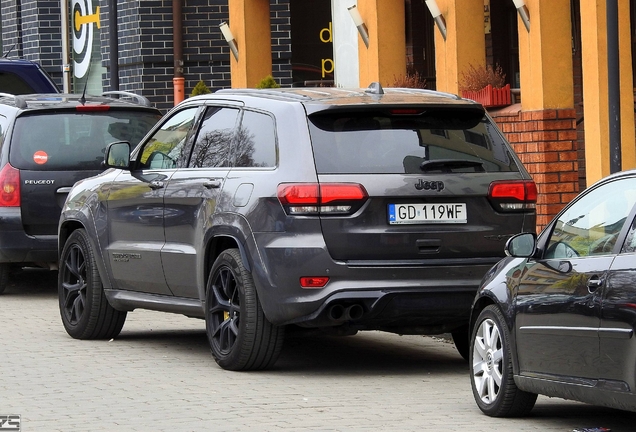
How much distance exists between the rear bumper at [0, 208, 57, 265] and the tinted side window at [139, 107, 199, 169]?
350 centimetres

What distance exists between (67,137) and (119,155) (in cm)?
357

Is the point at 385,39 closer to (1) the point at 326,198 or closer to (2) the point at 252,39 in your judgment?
(2) the point at 252,39

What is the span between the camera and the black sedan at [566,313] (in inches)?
267

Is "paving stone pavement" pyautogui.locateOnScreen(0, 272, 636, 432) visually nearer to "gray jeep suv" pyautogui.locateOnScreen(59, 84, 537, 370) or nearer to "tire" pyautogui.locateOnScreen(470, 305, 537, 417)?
"tire" pyautogui.locateOnScreen(470, 305, 537, 417)

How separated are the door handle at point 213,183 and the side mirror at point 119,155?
1150mm

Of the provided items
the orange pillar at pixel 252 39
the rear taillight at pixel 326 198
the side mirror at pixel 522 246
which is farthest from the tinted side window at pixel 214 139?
the orange pillar at pixel 252 39

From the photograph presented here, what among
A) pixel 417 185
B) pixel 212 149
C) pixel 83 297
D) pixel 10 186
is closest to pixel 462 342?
pixel 417 185

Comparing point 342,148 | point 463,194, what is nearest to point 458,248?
point 463,194

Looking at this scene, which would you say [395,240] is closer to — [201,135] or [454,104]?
[454,104]

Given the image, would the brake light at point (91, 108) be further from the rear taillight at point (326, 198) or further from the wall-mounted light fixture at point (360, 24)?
the rear taillight at point (326, 198)

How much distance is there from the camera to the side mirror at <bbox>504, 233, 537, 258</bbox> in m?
7.60

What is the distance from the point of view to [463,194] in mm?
9180

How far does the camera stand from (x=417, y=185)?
9.09 metres

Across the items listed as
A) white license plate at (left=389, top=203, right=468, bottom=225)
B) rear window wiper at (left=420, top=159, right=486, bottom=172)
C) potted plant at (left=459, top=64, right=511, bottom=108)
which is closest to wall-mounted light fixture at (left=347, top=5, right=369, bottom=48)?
potted plant at (left=459, top=64, right=511, bottom=108)
